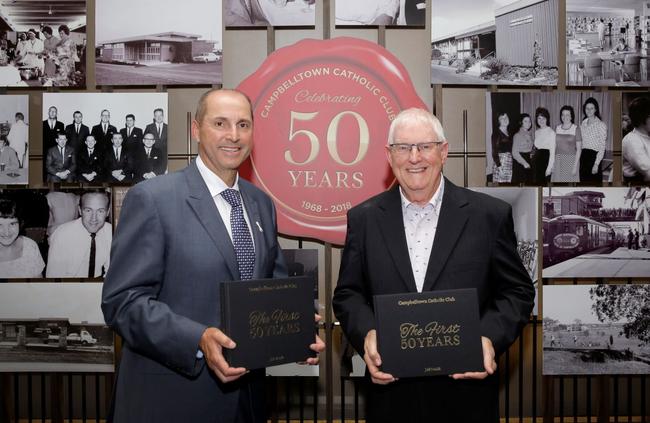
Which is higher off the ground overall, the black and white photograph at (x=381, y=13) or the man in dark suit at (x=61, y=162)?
the black and white photograph at (x=381, y=13)

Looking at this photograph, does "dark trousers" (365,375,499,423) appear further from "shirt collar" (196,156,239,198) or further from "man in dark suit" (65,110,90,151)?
"man in dark suit" (65,110,90,151)

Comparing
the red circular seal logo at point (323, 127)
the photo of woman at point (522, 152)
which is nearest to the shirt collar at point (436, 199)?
the red circular seal logo at point (323, 127)

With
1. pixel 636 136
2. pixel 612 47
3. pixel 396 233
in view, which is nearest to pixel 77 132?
pixel 396 233

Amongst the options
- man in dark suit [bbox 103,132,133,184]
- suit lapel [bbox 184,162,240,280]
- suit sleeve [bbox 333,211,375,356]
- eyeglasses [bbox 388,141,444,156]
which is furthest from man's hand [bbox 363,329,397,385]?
man in dark suit [bbox 103,132,133,184]

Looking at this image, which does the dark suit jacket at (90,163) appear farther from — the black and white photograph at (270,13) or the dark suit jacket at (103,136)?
the black and white photograph at (270,13)

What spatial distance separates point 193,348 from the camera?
1.65 m

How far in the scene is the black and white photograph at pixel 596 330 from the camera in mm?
3152

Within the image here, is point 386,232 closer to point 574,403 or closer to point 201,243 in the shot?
point 201,243

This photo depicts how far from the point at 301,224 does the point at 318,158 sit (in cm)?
39

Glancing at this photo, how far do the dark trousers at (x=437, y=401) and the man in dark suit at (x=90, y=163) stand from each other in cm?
214

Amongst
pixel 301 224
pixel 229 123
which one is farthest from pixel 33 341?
pixel 229 123

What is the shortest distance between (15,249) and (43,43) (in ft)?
4.06

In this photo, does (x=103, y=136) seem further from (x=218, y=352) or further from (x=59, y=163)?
(x=218, y=352)

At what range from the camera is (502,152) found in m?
3.10
